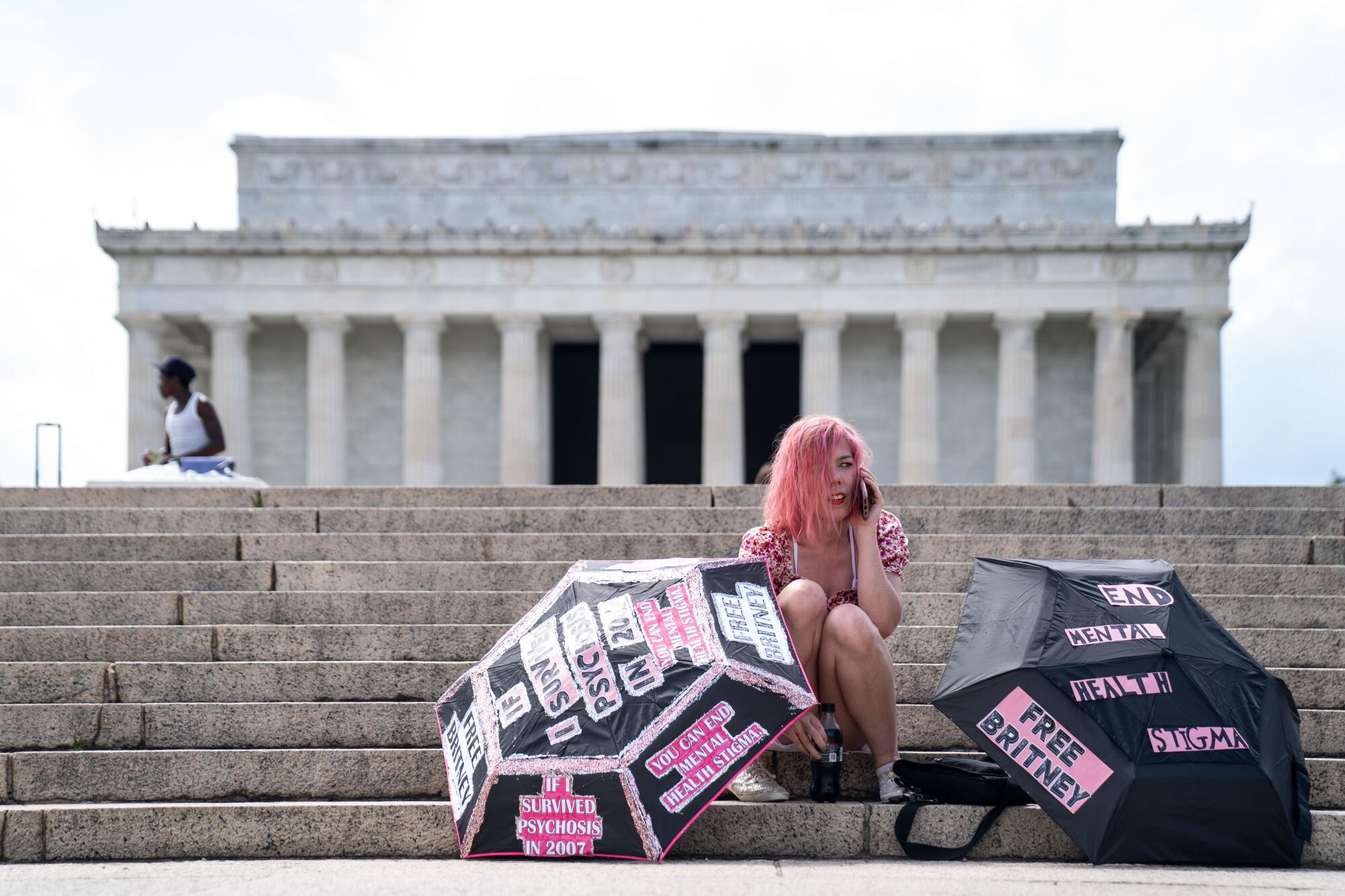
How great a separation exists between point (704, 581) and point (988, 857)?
2023 mm

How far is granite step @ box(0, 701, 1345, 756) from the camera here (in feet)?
21.2

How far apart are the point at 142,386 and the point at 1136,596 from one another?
33436 millimetres

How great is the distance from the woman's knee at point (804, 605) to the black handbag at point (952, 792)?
91cm

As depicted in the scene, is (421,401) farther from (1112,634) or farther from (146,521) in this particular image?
(1112,634)

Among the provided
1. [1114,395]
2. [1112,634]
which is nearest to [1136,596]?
[1112,634]

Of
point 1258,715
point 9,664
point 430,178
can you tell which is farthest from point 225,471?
point 430,178

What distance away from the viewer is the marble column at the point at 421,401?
32.6 meters

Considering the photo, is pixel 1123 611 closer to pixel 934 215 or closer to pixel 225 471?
pixel 225 471

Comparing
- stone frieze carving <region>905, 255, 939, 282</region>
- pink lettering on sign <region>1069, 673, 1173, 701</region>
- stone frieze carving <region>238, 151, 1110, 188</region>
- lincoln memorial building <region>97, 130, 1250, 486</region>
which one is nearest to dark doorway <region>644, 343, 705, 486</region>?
lincoln memorial building <region>97, 130, 1250, 486</region>

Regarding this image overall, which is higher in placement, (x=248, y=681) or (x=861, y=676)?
(x=861, y=676)

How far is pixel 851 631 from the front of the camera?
541cm

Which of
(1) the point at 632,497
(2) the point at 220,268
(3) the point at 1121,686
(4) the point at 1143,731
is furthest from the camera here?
(2) the point at 220,268

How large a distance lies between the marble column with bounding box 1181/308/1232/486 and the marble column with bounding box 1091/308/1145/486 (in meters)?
1.66

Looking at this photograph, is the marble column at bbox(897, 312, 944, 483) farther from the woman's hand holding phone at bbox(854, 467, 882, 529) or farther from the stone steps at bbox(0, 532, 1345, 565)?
the woman's hand holding phone at bbox(854, 467, 882, 529)
